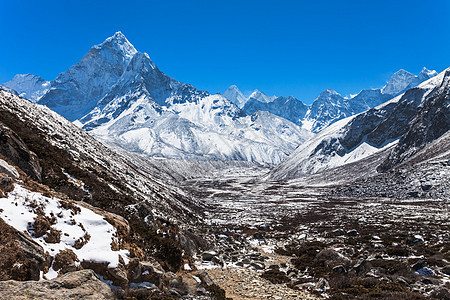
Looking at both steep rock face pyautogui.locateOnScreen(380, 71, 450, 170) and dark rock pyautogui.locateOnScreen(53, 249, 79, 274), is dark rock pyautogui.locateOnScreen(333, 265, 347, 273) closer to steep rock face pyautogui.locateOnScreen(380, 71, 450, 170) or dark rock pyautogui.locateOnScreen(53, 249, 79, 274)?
dark rock pyautogui.locateOnScreen(53, 249, 79, 274)

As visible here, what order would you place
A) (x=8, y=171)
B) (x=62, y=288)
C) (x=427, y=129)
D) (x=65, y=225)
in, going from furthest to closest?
1. (x=427, y=129)
2. (x=8, y=171)
3. (x=65, y=225)
4. (x=62, y=288)

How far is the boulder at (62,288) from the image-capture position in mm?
6312

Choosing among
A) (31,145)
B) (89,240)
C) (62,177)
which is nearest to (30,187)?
(89,240)

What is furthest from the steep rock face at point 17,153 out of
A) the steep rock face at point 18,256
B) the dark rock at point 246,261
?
the dark rock at point 246,261

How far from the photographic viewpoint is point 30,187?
1309 centimetres

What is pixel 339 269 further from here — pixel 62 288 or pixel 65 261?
pixel 62 288

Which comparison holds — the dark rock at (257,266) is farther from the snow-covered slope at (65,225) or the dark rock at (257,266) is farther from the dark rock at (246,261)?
the snow-covered slope at (65,225)

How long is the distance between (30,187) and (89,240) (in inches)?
186

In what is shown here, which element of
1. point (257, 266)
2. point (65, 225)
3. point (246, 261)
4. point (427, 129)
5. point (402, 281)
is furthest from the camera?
point (427, 129)

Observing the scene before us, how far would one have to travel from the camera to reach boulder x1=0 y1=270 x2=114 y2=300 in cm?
631

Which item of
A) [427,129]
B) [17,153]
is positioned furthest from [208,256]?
[427,129]

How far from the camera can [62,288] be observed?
7.46 metres

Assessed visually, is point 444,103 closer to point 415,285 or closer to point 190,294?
point 415,285

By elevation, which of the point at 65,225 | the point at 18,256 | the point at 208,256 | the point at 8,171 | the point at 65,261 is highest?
the point at 8,171
